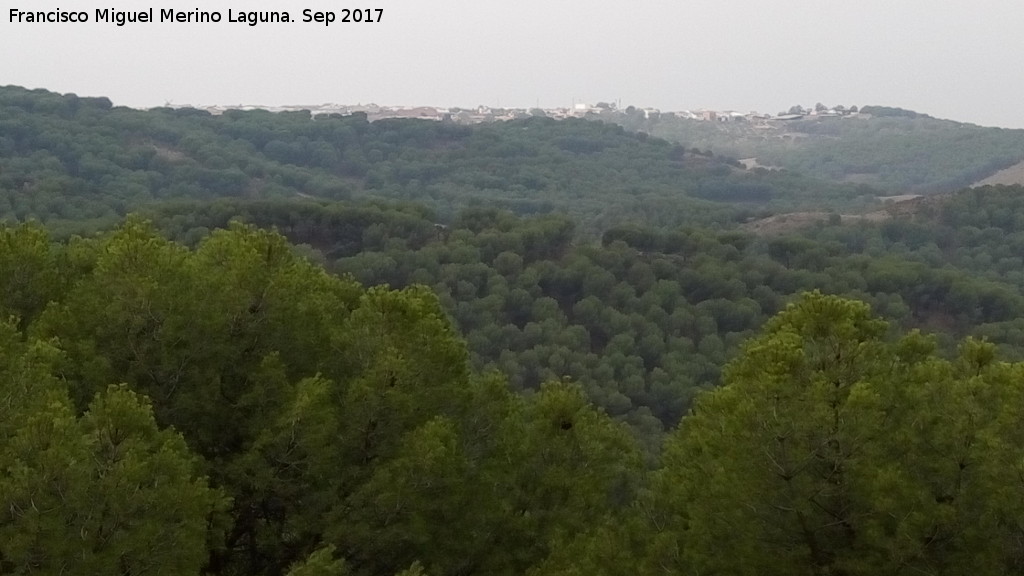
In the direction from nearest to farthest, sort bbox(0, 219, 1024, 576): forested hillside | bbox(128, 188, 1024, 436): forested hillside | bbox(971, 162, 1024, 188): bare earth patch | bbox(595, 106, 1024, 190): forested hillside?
bbox(0, 219, 1024, 576): forested hillside → bbox(128, 188, 1024, 436): forested hillside → bbox(971, 162, 1024, 188): bare earth patch → bbox(595, 106, 1024, 190): forested hillside

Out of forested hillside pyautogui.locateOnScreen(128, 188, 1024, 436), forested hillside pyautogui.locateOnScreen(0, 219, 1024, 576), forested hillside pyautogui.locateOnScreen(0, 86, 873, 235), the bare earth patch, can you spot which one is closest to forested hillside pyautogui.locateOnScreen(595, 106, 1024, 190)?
the bare earth patch

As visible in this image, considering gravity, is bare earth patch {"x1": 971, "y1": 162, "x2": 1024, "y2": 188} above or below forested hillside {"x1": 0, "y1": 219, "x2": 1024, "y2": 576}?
→ below

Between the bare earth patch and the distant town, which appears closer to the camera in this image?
the bare earth patch

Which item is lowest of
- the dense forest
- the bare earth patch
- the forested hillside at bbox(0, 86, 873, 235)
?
the forested hillside at bbox(0, 86, 873, 235)

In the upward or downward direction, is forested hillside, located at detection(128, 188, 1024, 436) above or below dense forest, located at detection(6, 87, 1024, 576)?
below

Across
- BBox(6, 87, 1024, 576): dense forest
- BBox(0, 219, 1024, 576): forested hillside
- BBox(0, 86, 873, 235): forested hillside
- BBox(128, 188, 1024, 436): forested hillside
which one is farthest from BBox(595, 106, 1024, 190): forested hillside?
BBox(0, 219, 1024, 576): forested hillside

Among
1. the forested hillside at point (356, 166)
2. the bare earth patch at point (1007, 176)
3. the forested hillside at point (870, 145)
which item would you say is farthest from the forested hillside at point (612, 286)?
the forested hillside at point (870, 145)

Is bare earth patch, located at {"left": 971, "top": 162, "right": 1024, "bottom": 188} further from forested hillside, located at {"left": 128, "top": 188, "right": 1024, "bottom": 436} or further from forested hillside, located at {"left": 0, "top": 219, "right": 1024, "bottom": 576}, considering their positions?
forested hillside, located at {"left": 0, "top": 219, "right": 1024, "bottom": 576}

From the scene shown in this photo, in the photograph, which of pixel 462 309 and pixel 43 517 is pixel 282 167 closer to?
pixel 462 309

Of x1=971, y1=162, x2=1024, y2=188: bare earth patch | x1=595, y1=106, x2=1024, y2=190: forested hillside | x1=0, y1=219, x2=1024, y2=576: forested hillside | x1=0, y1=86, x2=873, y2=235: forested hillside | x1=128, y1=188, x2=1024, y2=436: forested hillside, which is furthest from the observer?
x1=595, y1=106, x2=1024, y2=190: forested hillside

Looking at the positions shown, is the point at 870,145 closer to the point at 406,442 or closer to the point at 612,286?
the point at 612,286
